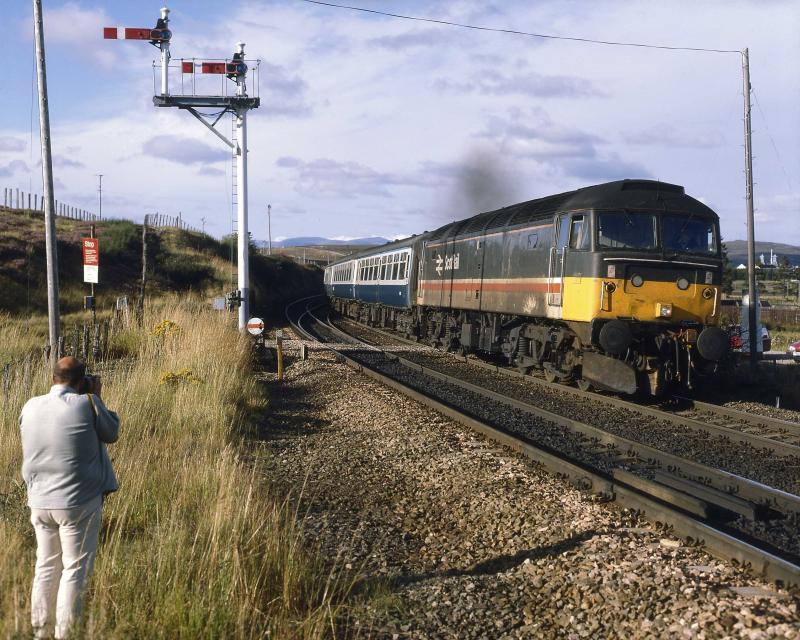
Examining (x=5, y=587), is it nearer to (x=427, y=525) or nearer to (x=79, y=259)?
(x=427, y=525)

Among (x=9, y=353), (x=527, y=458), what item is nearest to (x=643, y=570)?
(x=527, y=458)

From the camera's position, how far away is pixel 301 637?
4.11m

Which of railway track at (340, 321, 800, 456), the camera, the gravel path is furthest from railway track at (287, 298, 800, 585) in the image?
the camera

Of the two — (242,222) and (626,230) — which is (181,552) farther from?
(242,222)

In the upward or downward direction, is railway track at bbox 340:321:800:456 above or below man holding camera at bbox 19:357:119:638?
below

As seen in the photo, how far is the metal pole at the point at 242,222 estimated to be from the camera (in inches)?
853

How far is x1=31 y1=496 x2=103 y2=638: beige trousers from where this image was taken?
4113 mm

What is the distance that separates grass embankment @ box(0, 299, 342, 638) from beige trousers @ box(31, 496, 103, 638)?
10 cm

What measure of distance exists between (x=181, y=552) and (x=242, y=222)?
59.9 feet

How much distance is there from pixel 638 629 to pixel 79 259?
39.2m

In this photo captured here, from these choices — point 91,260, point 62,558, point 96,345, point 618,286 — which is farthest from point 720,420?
point 96,345

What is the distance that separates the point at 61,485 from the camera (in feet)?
13.7

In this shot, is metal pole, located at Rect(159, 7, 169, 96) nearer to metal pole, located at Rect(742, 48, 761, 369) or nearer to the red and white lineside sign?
the red and white lineside sign

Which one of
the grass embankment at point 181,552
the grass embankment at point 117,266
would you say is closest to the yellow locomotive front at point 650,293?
the grass embankment at point 181,552
